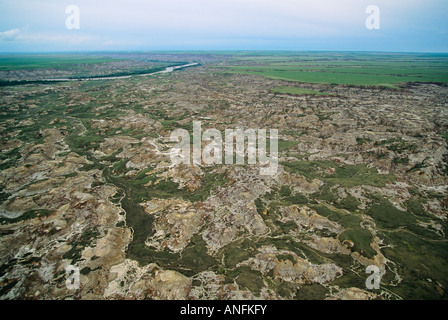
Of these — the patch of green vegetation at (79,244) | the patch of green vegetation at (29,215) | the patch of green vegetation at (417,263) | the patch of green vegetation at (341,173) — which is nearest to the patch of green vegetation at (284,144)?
the patch of green vegetation at (341,173)

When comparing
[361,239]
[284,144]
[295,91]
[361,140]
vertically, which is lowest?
[361,239]

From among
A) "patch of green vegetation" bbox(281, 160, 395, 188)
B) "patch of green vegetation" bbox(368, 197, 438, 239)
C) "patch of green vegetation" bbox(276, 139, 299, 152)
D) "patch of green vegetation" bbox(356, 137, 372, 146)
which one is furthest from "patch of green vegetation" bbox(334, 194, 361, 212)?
"patch of green vegetation" bbox(356, 137, 372, 146)

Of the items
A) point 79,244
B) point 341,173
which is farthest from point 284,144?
point 79,244

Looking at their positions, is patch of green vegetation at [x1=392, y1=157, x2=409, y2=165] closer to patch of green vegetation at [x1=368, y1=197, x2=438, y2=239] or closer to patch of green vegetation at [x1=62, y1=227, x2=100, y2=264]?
patch of green vegetation at [x1=368, y1=197, x2=438, y2=239]

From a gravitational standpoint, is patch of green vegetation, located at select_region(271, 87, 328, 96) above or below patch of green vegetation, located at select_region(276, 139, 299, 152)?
above

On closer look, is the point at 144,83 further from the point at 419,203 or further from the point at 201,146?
the point at 419,203

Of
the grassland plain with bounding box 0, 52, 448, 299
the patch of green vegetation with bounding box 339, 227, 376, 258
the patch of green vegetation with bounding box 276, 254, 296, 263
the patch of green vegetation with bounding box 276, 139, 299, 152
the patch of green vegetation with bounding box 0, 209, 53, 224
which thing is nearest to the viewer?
the grassland plain with bounding box 0, 52, 448, 299

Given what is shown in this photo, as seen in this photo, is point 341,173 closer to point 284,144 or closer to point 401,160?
point 401,160

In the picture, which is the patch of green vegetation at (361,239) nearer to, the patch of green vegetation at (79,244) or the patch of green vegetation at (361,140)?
the patch of green vegetation at (361,140)
